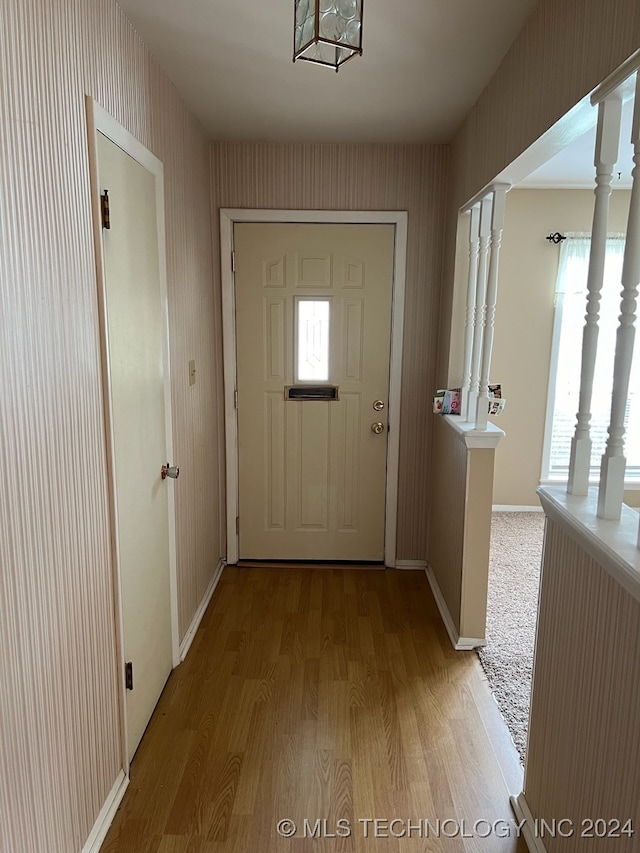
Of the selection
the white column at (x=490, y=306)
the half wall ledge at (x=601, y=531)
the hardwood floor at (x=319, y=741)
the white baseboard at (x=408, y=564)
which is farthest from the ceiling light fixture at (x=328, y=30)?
the white baseboard at (x=408, y=564)

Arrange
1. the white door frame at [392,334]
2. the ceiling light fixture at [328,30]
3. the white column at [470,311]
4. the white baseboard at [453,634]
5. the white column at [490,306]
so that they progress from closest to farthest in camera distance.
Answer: the ceiling light fixture at [328,30]
the white column at [490,306]
the white baseboard at [453,634]
the white column at [470,311]
the white door frame at [392,334]

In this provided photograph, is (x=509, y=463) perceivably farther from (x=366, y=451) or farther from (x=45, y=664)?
(x=45, y=664)

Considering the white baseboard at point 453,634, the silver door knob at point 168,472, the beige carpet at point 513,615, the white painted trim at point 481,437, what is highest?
the white painted trim at point 481,437

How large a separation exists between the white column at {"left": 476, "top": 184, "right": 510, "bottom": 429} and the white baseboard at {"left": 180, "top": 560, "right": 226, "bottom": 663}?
1634 millimetres

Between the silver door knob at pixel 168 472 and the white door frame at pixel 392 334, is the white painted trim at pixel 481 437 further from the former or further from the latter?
the silver door knob at pixel 168 472

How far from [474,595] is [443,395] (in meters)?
1.01

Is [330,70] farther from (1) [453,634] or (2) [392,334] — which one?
(1) [453,634]

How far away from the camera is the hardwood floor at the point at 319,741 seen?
69.2 inches

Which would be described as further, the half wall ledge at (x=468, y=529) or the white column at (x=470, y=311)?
the white column at (x=470, y=311)

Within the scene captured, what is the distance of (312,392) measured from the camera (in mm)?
3471

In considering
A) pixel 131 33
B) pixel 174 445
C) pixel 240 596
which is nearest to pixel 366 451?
pixel 240 596

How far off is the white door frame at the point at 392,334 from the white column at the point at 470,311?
0.49m

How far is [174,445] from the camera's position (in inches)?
98.5

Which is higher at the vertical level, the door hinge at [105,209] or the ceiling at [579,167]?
the ceiling at [579,167]
